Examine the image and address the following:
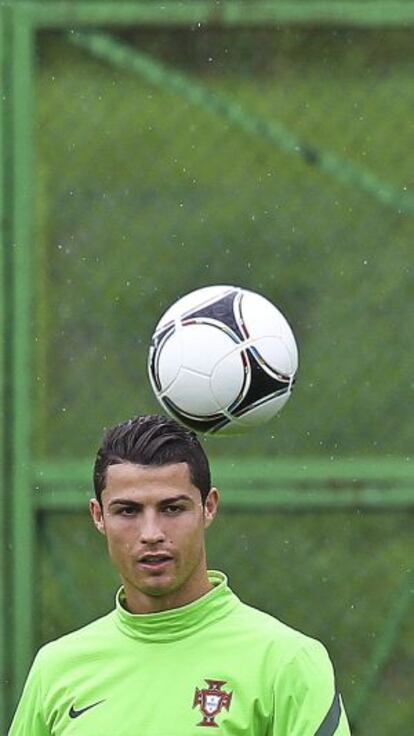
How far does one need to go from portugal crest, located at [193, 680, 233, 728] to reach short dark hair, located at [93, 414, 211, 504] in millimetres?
412

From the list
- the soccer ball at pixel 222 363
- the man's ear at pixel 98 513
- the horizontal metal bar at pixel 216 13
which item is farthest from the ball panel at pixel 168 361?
the horizontal metal bar at pixel 216 13

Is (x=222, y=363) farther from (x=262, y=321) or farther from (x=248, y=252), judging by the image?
(x=248, y=252)

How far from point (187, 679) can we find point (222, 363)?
0.86 meters

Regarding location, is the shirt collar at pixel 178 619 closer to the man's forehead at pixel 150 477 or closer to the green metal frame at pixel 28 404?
the man's forehead at pixel 150 477

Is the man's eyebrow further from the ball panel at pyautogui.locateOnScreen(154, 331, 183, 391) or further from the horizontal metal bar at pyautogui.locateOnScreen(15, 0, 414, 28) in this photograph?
the horizontal metal bar at pyautogui.locateOnScreen(15, 0, 414, 28)

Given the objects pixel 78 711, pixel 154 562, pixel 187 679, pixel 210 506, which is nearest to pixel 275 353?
pixel 210 506

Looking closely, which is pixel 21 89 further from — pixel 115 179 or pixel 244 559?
pixel 244 559

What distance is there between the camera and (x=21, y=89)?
21.1 feet

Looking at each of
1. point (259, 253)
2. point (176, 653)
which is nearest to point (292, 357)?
point (176, 653)

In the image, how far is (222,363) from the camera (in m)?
4.50

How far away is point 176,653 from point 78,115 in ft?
9.98

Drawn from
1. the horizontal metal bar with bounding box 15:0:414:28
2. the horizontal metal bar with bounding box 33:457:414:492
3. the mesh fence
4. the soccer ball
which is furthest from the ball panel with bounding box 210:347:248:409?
the horizontal metal bar with bounding box 15:0:414:28

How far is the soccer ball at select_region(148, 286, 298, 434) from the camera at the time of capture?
4.50m

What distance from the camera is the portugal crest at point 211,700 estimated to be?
12.7 ft
